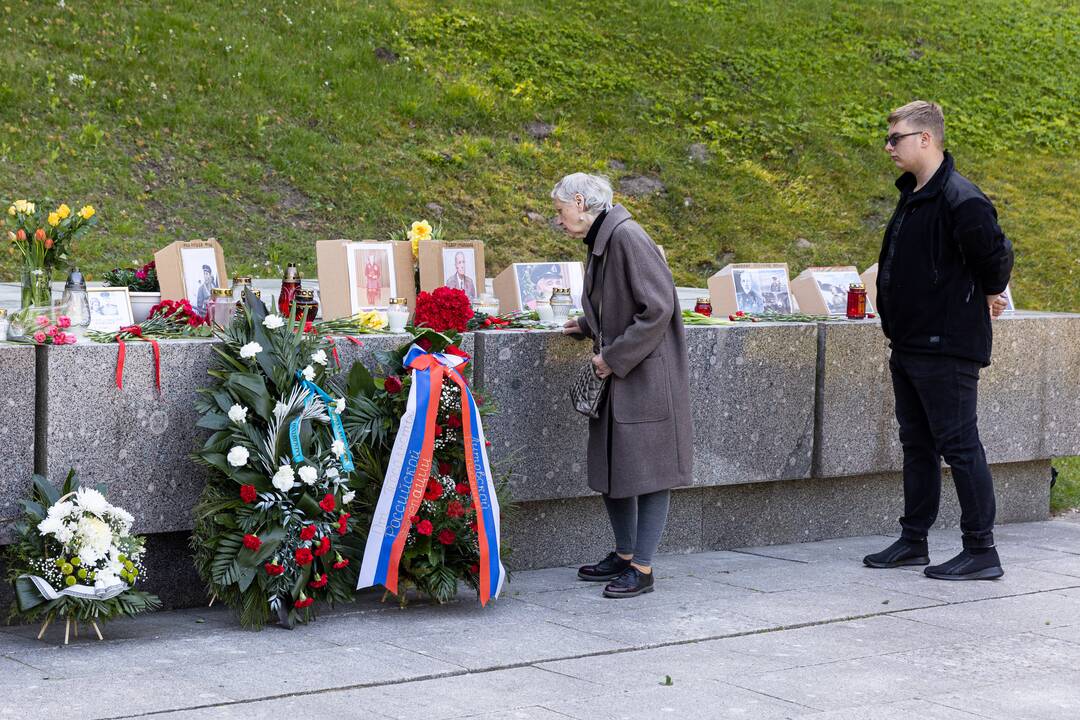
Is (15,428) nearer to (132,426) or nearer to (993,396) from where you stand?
(132,426)

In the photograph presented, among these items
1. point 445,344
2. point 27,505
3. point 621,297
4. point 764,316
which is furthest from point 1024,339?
point 27,505

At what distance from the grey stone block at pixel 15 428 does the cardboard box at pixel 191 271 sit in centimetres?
90

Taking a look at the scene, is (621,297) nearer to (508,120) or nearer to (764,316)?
(764,316)

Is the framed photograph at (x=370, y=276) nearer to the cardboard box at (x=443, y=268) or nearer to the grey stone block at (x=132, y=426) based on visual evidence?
the cardboard box at (x=443, y=268)

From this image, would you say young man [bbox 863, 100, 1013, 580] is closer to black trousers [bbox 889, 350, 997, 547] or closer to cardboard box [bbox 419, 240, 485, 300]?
black trousers [bbox 889, 350, 997, 547]

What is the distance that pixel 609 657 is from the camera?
4504 millimetres

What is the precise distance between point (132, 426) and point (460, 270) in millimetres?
1721

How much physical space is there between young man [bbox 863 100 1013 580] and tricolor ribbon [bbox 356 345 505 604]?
1.91m

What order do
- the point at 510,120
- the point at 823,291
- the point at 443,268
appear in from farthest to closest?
1. the point at 510,120
2. the point at 823,291
3. the point at 443,268

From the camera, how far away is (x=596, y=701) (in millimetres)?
3992

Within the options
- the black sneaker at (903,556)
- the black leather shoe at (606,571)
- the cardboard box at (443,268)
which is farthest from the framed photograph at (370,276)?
the black sneaker at (903,556)

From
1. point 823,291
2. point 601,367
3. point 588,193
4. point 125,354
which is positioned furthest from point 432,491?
point 823,291

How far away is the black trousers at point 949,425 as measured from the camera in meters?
5.64

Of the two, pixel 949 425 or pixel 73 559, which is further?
pixel 949 425
